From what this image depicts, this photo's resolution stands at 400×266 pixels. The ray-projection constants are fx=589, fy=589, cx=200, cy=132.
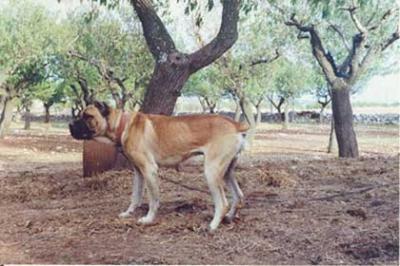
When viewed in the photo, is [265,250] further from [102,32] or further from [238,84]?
[102,32]

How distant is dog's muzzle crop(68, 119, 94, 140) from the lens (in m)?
1.51

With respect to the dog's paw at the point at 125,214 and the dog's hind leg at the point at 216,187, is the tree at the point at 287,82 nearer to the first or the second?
the dog's hind leg at the point at 216,187

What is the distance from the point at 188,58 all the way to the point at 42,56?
735 mm

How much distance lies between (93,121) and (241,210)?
462 mm

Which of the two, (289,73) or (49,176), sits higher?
(289,73)

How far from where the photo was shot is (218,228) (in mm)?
1454

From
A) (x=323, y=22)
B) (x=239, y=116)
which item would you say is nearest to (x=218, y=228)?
(x=239, y=116)

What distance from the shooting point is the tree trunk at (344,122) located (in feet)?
6.59

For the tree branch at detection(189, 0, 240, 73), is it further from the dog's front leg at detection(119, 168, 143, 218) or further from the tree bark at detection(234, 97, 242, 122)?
the dog's front leg at detection(119, 168, 143, 218)

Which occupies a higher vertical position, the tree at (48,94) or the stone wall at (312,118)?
the tree at (48,94)

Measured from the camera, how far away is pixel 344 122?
201 centimetres

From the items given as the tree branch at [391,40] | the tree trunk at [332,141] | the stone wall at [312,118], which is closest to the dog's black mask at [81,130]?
the stone wall at [312,118]

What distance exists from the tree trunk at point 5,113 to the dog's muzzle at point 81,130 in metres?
0.80

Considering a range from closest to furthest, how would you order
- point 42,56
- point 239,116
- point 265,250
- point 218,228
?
point 265,250 → point 218,228 → point 239,116 → point 42,56
